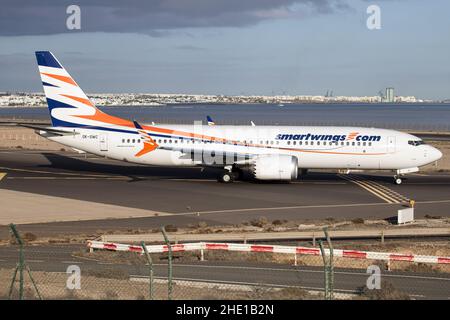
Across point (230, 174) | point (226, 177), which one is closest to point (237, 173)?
point (230, 174)

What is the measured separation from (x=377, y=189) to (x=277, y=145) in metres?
7.80

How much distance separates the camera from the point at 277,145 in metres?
53.4

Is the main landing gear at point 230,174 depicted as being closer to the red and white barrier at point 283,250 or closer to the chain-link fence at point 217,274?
the chain-link fence at point 217,274

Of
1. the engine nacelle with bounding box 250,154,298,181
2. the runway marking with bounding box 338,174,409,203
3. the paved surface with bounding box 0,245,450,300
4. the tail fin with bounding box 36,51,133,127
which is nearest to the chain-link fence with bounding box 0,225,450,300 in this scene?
the paved surface with bounding box 0,245,450,300

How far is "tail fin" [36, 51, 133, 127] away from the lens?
5497 centimetres

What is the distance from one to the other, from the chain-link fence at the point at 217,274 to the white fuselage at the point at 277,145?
22.5 metres

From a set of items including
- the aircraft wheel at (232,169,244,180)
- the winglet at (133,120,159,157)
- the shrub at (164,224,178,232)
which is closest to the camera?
the shrub at (164,224,178,232)

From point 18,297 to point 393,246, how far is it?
54.6ft

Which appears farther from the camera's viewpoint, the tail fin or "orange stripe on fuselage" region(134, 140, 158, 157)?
the tail fin

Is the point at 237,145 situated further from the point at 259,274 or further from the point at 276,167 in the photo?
the point at 259,274

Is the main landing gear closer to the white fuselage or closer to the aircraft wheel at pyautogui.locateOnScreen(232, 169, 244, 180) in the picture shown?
the aircraft wheel at pyautogui.locateOnScreen(232, 169, 244, 180)

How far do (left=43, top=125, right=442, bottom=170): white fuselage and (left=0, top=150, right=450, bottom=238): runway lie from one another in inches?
67.0
